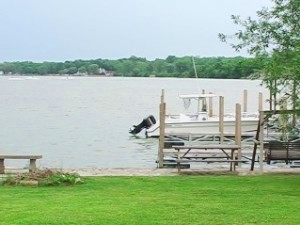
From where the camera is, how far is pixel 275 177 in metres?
13.4

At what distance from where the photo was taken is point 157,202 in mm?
9305

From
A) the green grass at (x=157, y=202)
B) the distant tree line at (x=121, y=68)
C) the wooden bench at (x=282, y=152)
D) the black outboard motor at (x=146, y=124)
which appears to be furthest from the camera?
the distant tree line at (x=121, y=68)

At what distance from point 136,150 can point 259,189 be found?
19112 mm

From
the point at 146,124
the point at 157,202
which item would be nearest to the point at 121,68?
the point at 146,124

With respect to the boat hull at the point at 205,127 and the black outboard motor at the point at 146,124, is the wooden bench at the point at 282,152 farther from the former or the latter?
the black outboard motor at the point at 146,124

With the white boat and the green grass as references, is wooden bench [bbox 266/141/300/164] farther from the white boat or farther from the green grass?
the white boat

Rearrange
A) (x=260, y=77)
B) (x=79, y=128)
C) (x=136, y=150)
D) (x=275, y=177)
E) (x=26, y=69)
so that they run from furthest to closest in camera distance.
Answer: (x=26, y=69), (x=79, y=128), (x=136, y=150), (x=275, y=177), (x=260, y=77)

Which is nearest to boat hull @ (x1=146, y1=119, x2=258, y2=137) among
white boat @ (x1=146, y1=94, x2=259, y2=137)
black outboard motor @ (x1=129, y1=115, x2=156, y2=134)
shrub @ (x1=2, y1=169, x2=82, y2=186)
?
white boat @ (x1=146, y1=94, x2=259, y2=137)

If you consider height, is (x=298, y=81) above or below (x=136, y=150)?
above

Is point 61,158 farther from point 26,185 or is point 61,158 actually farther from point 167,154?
point 26,185

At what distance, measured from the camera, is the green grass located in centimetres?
793

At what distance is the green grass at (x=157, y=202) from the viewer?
7934 mm

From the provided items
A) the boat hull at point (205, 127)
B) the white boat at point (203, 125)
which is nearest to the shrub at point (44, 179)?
the white boat at point (203, 125)

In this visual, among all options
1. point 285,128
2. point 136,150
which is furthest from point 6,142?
point 285,128
